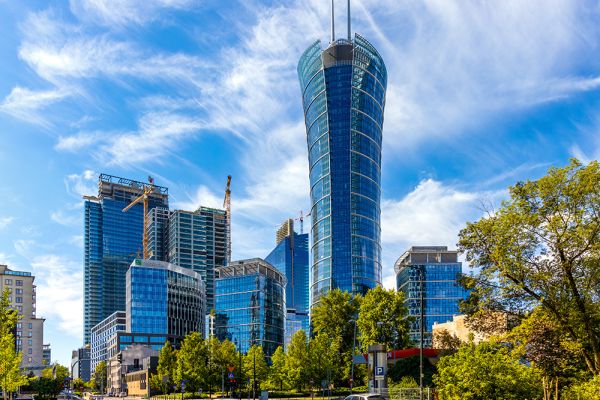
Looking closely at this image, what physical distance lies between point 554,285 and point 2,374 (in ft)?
168

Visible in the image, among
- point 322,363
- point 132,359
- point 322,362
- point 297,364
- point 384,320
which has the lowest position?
point 132,359

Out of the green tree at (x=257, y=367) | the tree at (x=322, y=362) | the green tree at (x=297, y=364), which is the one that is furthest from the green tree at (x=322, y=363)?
the green tree at (x=257, y=367)

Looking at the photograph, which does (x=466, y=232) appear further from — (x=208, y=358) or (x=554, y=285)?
(x=208, y=358)

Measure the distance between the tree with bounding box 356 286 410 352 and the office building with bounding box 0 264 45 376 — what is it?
11277cm

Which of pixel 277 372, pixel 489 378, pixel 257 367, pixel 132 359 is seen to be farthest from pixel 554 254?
pixel 132 359

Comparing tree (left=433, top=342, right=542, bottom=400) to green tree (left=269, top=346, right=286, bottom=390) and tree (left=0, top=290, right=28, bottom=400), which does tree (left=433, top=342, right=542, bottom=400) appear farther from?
green tree (left=269, top=346, right=286, bottom=390)

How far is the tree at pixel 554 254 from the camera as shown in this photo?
35375 millimetres

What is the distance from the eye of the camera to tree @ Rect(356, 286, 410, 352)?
92.7 m

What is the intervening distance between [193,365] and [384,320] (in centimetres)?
3140

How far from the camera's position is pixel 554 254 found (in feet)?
120

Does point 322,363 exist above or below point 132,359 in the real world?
above

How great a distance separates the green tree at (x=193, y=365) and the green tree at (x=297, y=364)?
13.7 metres

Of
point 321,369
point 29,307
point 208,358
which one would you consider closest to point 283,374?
point 321,369

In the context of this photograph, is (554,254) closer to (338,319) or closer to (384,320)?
(384,320)
